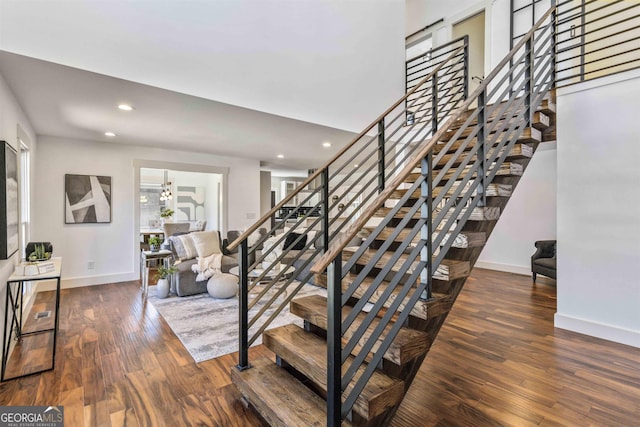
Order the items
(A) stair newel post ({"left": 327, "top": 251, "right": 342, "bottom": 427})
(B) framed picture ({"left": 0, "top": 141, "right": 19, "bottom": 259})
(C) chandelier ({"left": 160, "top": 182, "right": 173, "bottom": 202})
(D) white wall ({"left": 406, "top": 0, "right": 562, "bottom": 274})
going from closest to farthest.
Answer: (A) stair newel post ({"left": 327, "top": 251, "right": 342, "bottom": 427})
(B) framed picture ({"left": 0, "top": 141, "right": 19, "bottom": 259})
(D) white wall ({"left": 406, "top": 0, "right": 562, "bottom": 274})
(C) chandelier ({"left": 160, "top": 182, "right": 173, "bottom": 202})

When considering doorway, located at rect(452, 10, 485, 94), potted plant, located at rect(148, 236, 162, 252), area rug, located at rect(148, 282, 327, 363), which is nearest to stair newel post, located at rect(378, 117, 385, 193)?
area rug, located at rect(148, 282, 327, 363)

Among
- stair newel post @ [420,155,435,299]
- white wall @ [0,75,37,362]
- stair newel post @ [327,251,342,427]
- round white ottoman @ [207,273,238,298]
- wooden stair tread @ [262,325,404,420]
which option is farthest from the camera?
round white ottoman @ [207,273,238,298]

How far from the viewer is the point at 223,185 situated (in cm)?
672

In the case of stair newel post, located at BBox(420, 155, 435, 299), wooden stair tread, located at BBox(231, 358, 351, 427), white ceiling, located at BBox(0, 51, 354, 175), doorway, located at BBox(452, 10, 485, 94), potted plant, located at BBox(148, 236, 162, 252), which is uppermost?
doorway, located at BBox(452, 10, 485, 94)

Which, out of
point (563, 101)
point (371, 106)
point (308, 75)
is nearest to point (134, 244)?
point (308, 75)

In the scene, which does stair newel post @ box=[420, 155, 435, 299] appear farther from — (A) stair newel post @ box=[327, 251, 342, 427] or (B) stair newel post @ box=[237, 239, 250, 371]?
(B) stair newel post @ box=[237, 239, 250, 371]

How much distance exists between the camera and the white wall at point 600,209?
2.80m

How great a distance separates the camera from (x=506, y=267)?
19.9 feet

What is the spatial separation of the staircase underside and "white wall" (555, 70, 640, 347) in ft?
3.76

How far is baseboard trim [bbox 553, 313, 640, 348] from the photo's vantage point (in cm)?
280

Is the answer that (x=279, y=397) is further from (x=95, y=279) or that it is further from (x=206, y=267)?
(x=95, y=279)

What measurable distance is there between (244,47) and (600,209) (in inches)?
143

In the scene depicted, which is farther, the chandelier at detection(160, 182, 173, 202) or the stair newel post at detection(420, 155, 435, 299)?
the chandelier at detection(160, 182, 173, 202)

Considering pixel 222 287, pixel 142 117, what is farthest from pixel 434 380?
pixel 142 117
